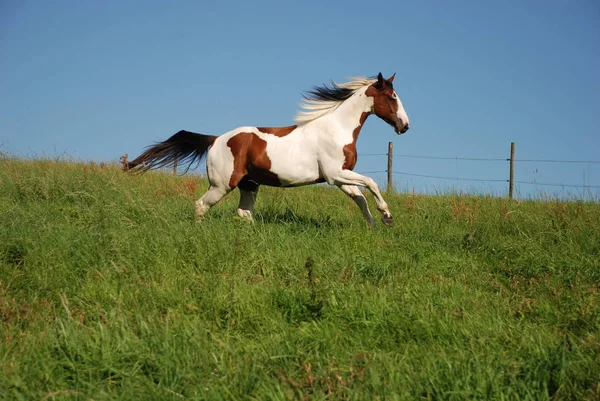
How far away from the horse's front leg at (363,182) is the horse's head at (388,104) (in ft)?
3.24

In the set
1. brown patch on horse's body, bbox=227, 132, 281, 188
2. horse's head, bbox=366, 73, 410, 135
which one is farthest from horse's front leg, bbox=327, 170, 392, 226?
horse's head, bbox=366, 73, 410, 135

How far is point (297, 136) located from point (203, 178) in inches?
297

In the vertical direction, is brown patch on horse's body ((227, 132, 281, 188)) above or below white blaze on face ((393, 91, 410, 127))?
below

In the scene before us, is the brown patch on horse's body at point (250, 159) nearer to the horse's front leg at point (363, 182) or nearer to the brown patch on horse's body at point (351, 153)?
the horse's front leg at point (363, 182)

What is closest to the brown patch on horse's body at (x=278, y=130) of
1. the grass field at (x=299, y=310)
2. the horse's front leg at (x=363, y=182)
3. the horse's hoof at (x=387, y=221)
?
the horse's front leg at (x=363, y=182)

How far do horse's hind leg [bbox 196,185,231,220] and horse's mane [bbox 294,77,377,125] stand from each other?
148cm

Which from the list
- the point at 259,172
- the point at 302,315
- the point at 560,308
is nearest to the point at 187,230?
the point at 259,172

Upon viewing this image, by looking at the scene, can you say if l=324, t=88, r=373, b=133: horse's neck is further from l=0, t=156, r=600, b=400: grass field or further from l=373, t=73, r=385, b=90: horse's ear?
l=0, t=156, r=600, b=400: grass field

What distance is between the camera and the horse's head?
7855mm

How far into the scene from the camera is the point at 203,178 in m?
14.9

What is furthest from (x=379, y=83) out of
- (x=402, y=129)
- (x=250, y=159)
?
(x=250, y=159)

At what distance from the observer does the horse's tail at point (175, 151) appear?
8.49 meters

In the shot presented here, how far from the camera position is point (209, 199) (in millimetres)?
7949

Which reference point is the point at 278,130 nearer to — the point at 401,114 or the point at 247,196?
the point at 247,196
